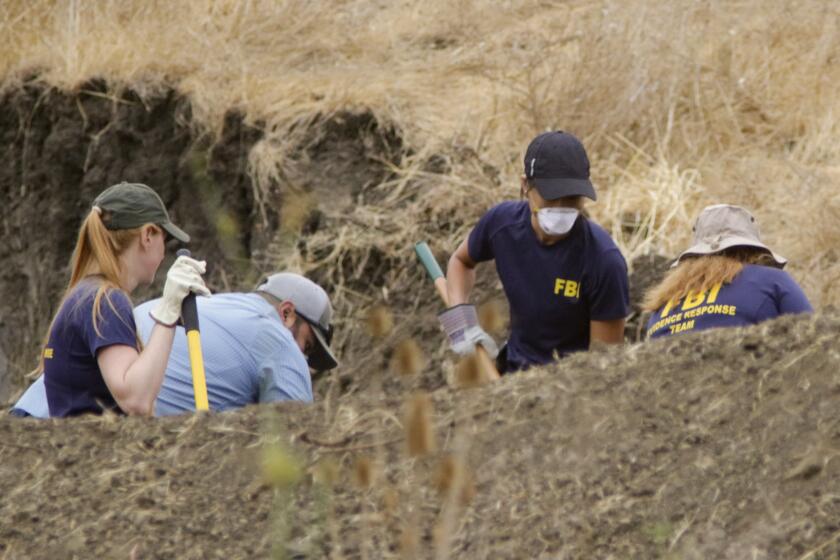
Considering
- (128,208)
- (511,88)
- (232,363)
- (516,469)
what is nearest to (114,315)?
(128,208)

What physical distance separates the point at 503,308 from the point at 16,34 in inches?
215

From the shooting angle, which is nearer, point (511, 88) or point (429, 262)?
point (429, 262)

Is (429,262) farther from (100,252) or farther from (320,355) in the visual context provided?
(100,252)

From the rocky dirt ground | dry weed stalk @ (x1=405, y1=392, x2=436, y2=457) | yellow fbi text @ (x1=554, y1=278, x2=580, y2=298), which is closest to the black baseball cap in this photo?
yellow fbi text @ (x1=554, y1=278, x2=580, y2=298)

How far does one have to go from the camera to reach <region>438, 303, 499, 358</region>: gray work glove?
569cm

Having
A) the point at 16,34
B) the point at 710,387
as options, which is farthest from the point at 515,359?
the point at 16,34

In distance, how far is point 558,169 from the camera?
226 inches

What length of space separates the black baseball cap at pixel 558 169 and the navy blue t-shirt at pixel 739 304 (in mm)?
645

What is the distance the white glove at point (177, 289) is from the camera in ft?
15.1

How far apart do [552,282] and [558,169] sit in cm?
41

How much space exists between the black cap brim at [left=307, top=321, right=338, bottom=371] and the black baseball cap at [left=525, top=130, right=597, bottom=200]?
3.28ft

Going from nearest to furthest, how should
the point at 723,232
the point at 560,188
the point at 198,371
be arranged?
the point at 198,371 < the point at 723,232 < the point at 560,188

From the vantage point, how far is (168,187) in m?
11.0

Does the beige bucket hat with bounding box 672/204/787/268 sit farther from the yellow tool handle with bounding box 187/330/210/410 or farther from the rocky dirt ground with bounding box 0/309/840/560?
the yellow tool handle with bounding box 187/330/210/410
